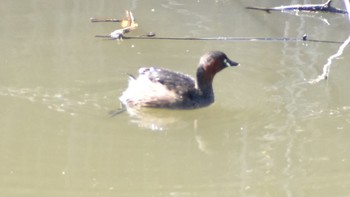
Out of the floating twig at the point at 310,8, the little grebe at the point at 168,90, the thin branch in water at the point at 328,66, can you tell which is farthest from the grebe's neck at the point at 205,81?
the floating twig at the point at 310,8

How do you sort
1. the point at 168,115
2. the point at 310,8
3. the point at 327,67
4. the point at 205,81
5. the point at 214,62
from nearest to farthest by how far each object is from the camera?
1. the point at 168,115
2. the point at 205,81
3. the point at 214,62
4. the point at 327,67
5. the point at 310,8

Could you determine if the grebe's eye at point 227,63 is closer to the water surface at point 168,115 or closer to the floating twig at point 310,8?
the water surface at point 168,115

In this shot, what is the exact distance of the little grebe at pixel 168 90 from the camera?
834 cm

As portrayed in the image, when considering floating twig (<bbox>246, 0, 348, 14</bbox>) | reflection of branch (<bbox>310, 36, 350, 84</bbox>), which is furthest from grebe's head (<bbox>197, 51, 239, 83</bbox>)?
floating twig (<bbox>246, 0, 348, 14</bbox>)

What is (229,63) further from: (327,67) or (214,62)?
(327,67)

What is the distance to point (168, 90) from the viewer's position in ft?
27.5

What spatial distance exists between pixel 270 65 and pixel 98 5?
2901 mm

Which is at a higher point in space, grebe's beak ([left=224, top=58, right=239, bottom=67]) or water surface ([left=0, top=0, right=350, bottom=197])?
grebe's beak ([left=224, top=58, right=239, bottom=67])

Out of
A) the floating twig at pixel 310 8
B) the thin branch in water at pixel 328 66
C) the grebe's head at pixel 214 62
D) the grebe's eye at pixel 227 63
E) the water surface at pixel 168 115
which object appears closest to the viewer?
the water surface at pixel 168 115

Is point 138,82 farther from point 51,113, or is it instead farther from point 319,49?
point 319,49

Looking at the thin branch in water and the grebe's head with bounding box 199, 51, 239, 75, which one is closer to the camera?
the grebe's head with bounding box 199, 51, 239, 75

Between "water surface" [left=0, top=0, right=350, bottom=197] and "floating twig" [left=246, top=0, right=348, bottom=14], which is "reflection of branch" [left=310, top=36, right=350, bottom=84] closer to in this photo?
"water surface" [left=0, top=0, right=350, bottom=197]

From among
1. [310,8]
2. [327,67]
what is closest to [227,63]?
[327,67]

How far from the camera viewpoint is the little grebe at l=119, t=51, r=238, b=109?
834cm
